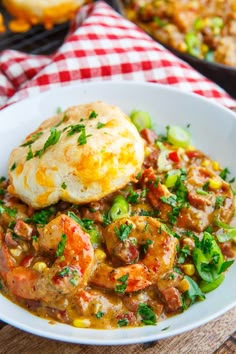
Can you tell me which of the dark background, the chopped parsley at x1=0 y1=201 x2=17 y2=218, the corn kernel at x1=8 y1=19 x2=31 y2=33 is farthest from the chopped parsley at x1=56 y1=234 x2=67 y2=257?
the corn kernel at x1=8 y1=19 x2=31 y2=33

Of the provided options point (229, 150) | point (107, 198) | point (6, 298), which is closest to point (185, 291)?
point (107, 198)

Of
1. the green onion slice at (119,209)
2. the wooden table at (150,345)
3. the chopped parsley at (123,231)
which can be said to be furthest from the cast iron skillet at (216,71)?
the wooden table at (150,345)

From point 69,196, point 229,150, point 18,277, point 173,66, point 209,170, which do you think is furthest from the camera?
point 173,66

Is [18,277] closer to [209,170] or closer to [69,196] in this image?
[69,196]

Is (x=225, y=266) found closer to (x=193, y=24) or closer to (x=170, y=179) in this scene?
(x=170, y=179)

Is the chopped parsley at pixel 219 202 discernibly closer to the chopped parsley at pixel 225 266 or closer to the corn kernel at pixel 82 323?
the chopped parsley at pixel 225 266

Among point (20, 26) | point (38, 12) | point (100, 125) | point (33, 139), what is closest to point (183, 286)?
point (100, 125)
